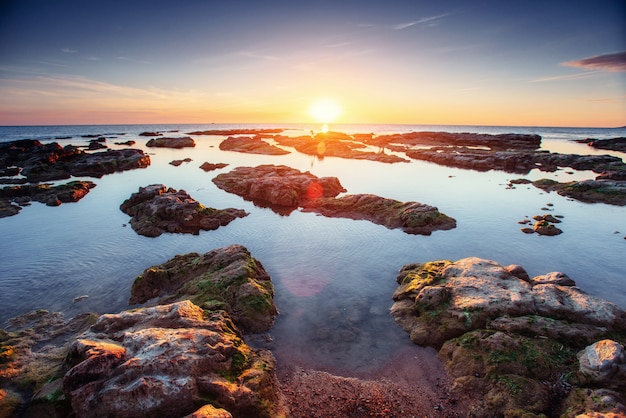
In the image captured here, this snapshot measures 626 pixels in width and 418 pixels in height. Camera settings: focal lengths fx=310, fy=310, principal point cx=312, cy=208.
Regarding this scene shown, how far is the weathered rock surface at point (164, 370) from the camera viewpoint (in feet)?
31.3

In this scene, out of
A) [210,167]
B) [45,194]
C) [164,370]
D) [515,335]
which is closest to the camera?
[164,370]

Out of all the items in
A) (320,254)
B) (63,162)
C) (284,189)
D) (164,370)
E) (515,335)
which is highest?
(63,162)

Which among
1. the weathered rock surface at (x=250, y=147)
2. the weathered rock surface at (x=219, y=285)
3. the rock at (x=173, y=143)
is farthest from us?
the rock at (x=173, y=143)

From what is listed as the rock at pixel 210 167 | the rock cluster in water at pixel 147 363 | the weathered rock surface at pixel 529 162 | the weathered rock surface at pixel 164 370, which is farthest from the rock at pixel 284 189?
the weathered rock surface at pixel 529 162

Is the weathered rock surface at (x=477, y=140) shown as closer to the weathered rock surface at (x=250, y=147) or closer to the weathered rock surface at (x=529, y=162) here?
the weathered rock surface at (x=529, y=162)

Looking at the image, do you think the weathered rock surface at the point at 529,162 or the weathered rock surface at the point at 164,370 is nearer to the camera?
the weathered rock surface at the point at 164,370

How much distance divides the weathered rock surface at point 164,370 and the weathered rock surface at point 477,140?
398 feet

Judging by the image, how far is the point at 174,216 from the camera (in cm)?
3288

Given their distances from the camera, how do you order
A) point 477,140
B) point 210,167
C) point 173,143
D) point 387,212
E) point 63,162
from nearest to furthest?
point 387,212 → point 210,167 → point 63,162 → point 173,143 → point 477,140

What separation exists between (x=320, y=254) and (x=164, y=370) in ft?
53.6

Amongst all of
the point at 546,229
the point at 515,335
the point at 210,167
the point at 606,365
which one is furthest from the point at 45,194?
the point at 546,229

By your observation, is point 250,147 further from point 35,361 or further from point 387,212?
point 35,361

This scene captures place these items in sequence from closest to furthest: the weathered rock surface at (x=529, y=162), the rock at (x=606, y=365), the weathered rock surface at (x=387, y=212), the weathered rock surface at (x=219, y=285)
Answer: the rock at (x=606, y=365) → the weathered rock surface at (x=219, y=285) → the weathered rock surface at (x=387, y=212) → the weathered rock surface at (x=529, y=162)

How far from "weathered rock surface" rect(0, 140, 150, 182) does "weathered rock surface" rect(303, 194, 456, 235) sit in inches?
1912
